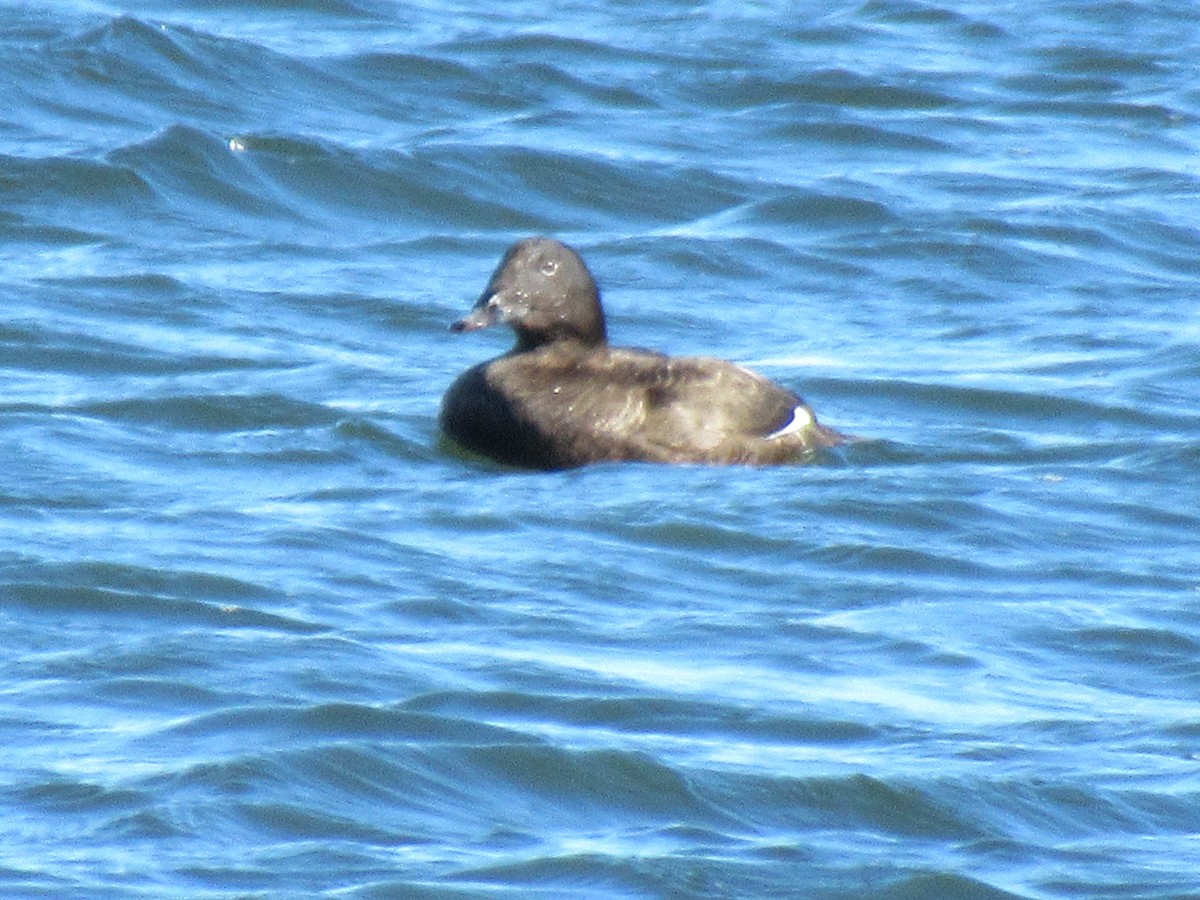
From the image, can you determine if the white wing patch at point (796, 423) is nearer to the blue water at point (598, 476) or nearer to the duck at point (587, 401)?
the duck at point (587, 401)

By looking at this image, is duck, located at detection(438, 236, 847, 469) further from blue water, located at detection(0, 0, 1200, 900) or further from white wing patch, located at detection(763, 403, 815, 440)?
blue water, located at detection(0, 0, 1200, 900)

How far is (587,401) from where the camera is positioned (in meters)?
10.4

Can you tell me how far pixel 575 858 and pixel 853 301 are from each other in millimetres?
7216

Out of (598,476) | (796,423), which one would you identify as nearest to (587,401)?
(598,476)

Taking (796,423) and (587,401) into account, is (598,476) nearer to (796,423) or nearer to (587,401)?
→ (587,401)

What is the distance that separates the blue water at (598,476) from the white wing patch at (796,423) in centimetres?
18

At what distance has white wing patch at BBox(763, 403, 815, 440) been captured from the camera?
34.1 ft

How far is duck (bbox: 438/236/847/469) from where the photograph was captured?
10.3 meters

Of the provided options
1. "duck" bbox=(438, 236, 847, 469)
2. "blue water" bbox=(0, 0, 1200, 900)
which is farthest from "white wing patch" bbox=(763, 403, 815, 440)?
"blue water" bbox=(0, 0, 1200, 900)

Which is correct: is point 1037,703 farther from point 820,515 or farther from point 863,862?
point 820,515

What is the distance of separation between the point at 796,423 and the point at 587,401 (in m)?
0.74

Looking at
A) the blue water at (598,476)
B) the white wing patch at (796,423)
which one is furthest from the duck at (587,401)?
the blue water at (598,476)

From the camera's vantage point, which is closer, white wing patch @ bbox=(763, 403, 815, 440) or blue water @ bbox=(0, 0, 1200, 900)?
blue water @ bbox=(0, 0, 1200, 900)

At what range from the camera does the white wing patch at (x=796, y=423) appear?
1039 centimetres
